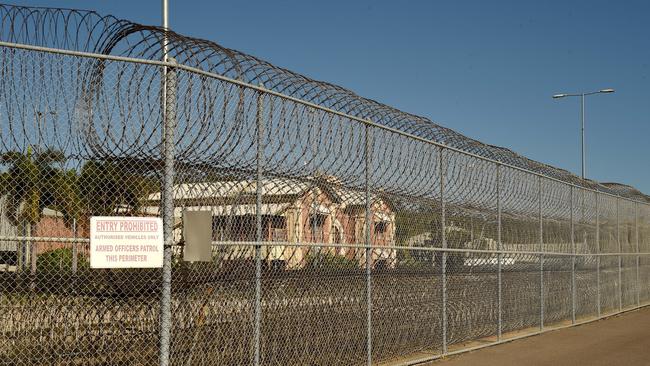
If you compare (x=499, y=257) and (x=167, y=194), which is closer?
(x=167, y=194)

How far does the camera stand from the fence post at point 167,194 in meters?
6.17

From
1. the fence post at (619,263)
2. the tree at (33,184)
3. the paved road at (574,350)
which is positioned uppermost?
the tree at (33,184)

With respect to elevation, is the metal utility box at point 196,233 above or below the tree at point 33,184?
below

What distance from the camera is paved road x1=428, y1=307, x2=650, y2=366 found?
1053 centimetres

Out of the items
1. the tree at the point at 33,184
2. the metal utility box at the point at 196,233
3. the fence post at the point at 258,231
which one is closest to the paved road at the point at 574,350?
the fence post at the point at 258,231

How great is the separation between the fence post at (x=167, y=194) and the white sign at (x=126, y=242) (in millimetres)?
134

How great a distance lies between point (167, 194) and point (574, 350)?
25.2ft

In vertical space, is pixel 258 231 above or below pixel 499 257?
above

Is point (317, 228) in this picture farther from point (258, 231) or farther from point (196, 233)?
point (196, 233)

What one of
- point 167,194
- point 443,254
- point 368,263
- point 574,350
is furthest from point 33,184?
point 574,350

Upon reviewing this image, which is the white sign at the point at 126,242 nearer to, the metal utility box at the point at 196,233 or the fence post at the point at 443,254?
the metal utility box at the point at 196,233

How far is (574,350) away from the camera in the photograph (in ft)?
39.0

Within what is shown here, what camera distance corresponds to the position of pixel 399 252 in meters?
9.67

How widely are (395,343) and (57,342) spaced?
12.7 feet
